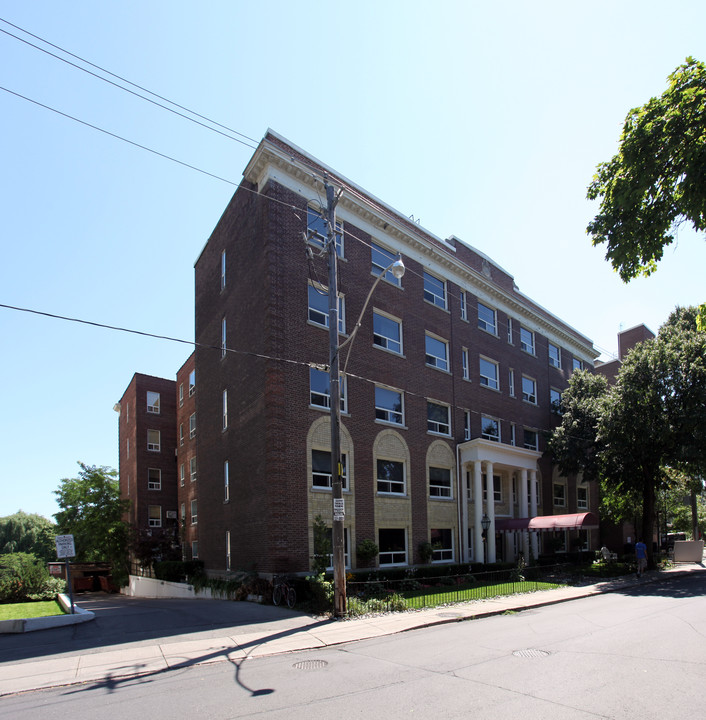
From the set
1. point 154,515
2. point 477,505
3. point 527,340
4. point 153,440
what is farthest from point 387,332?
point 154,515

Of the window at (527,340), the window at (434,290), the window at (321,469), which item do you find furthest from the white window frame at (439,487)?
the window at (527,340)

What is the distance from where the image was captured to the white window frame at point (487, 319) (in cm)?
3366

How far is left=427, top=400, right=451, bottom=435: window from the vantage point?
92.6 ft

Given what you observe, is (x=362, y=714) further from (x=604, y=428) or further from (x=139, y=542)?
(x=139, y=542)

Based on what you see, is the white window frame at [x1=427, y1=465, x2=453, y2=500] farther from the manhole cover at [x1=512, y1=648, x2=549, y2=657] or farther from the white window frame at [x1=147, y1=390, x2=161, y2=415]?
the white window frame at [x1=147, y1=390, x2=161, y2=415]

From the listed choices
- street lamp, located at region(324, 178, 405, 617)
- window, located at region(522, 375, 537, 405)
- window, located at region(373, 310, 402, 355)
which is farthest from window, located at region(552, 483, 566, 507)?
street lamp, located at region(324, 178, 405, 617)

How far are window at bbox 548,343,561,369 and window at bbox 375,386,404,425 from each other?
58.8 feet

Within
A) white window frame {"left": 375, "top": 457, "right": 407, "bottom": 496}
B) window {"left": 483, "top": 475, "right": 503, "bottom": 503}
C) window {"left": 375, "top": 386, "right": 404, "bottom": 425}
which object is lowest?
window {"left": 483, "top": 475, "right": 503, "bottom": 503}

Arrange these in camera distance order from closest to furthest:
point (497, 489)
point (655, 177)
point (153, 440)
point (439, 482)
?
point (655, 177) → point (439, 482) → point (497, 489) → point (153, 440)

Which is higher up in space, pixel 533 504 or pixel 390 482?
pixel 390 482

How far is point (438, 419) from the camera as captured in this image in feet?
94.5

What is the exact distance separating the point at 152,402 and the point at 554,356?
96.9ft

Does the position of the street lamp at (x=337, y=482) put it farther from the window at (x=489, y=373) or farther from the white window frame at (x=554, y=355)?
the white window frame at (x=554, y=355)

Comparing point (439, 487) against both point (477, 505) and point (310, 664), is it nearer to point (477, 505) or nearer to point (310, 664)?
point (477, 505)
